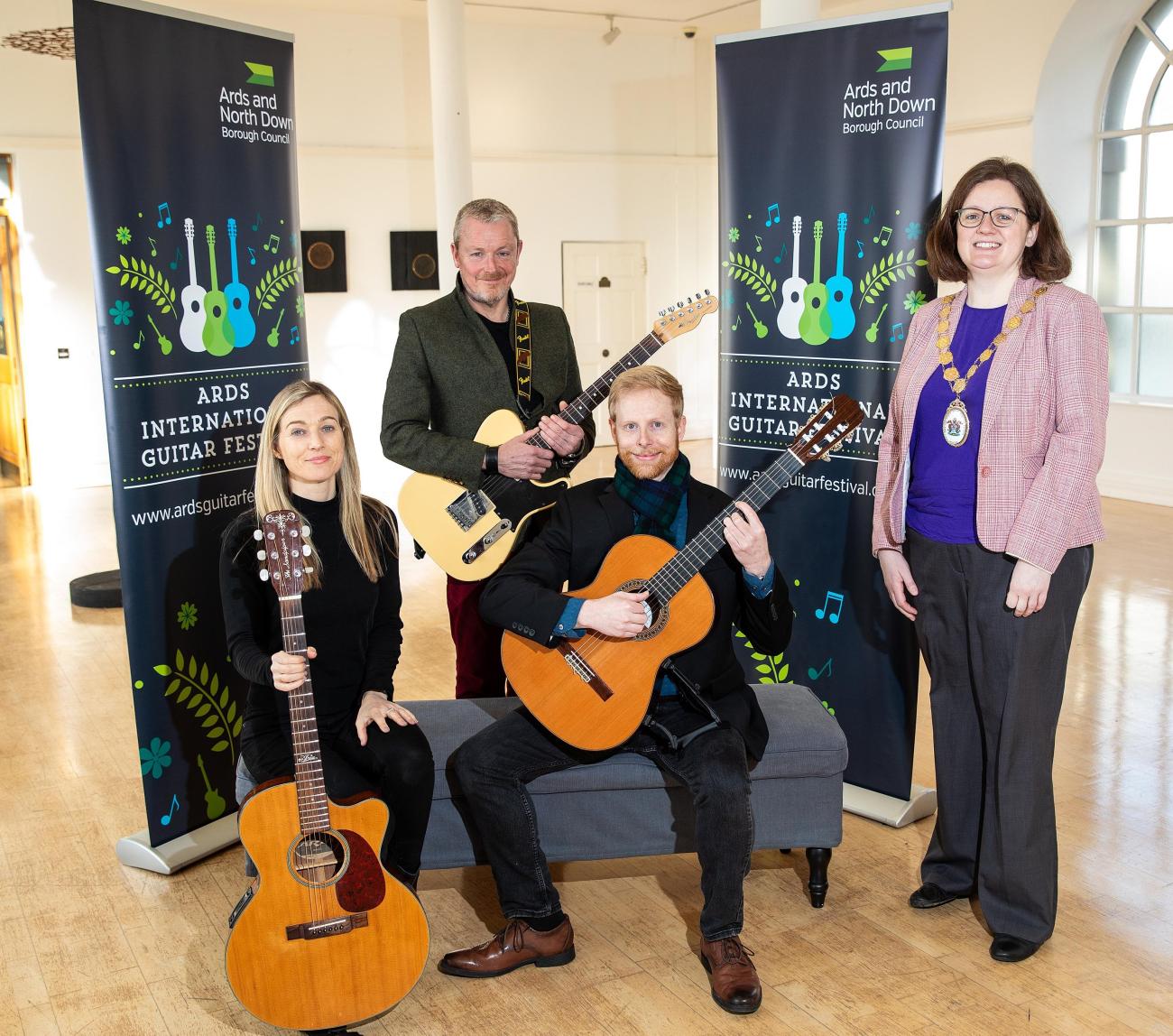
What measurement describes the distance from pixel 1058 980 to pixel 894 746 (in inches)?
36.5

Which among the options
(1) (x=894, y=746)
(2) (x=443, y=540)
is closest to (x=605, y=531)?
(2) (x=443, y=540)

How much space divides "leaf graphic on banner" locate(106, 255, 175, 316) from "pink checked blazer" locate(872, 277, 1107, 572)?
2.09m

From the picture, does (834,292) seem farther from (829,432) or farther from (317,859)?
(317,859)

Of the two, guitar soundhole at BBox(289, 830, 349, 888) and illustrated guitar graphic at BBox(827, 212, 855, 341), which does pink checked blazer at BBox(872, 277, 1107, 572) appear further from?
guitar soundhole at BBox(289, 830, 349, 888)

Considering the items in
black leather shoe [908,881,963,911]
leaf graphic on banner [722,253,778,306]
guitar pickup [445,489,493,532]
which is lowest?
black leather shoe [908,881,963,911]

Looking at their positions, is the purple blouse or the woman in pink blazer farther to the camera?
the purple blouse

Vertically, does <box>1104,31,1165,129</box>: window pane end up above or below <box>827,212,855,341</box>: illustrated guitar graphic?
above

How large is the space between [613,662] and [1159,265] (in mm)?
7814

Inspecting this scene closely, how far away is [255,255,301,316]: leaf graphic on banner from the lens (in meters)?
3.44

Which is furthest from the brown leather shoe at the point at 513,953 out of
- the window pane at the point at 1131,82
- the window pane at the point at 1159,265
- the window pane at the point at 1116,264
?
the window pane at the point at 1131,82

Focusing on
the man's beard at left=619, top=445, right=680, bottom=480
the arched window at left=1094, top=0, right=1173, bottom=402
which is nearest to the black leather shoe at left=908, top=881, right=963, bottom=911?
the man's beard at left=619, top=445, right=680, bottom=480

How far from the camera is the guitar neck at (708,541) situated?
270 centimetres

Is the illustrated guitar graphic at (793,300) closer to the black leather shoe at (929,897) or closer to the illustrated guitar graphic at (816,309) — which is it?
the illustrated guitar graphic at (816,309)

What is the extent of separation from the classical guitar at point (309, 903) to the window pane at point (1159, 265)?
8227 mm
